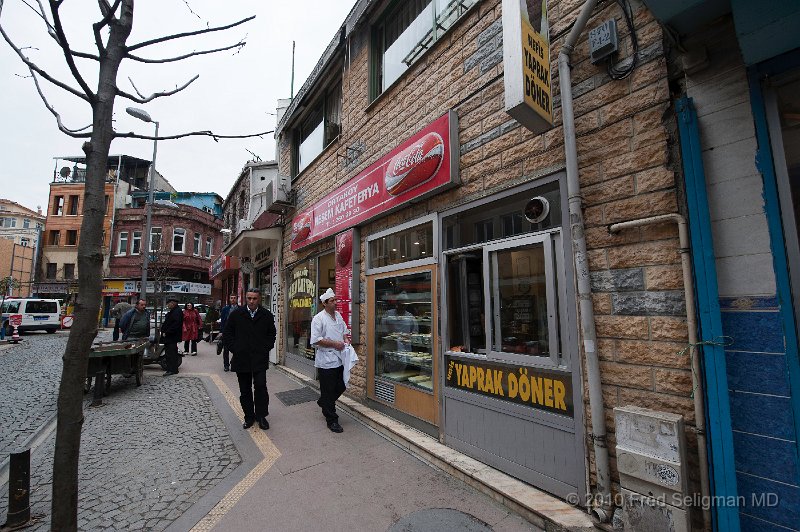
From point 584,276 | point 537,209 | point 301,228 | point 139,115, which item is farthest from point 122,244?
point 584,276

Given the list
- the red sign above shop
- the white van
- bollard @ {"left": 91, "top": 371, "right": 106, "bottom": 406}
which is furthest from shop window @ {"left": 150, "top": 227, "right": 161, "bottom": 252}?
the red sign above shop

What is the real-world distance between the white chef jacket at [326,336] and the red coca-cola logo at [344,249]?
141 cm

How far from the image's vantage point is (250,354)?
5305mm

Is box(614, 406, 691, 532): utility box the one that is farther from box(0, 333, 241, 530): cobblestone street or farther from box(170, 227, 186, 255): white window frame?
box(170, 227, 186, 255): white window frame

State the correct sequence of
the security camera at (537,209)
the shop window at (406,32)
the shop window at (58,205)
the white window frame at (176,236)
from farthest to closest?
the shop window at (58,205) < the white window frame at (176,236) < the shop window at (406,32) < the security camera at (537,209)

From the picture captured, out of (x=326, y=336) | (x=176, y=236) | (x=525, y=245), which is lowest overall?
(x=326, y=336)

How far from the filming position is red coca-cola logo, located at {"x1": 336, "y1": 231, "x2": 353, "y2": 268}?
21.3ft

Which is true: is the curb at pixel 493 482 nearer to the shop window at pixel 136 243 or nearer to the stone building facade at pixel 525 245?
the stone building facade at pixel 525 245

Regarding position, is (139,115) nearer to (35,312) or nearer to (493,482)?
(493,482)

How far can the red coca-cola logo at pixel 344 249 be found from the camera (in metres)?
6.50

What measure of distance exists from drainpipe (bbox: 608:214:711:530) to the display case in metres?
2.59

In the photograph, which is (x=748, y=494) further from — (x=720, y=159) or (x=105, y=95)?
(x=105, y=95)

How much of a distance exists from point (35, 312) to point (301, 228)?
2159 cm

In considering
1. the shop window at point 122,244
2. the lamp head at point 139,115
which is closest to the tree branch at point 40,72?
the lamp head at point 139,115
